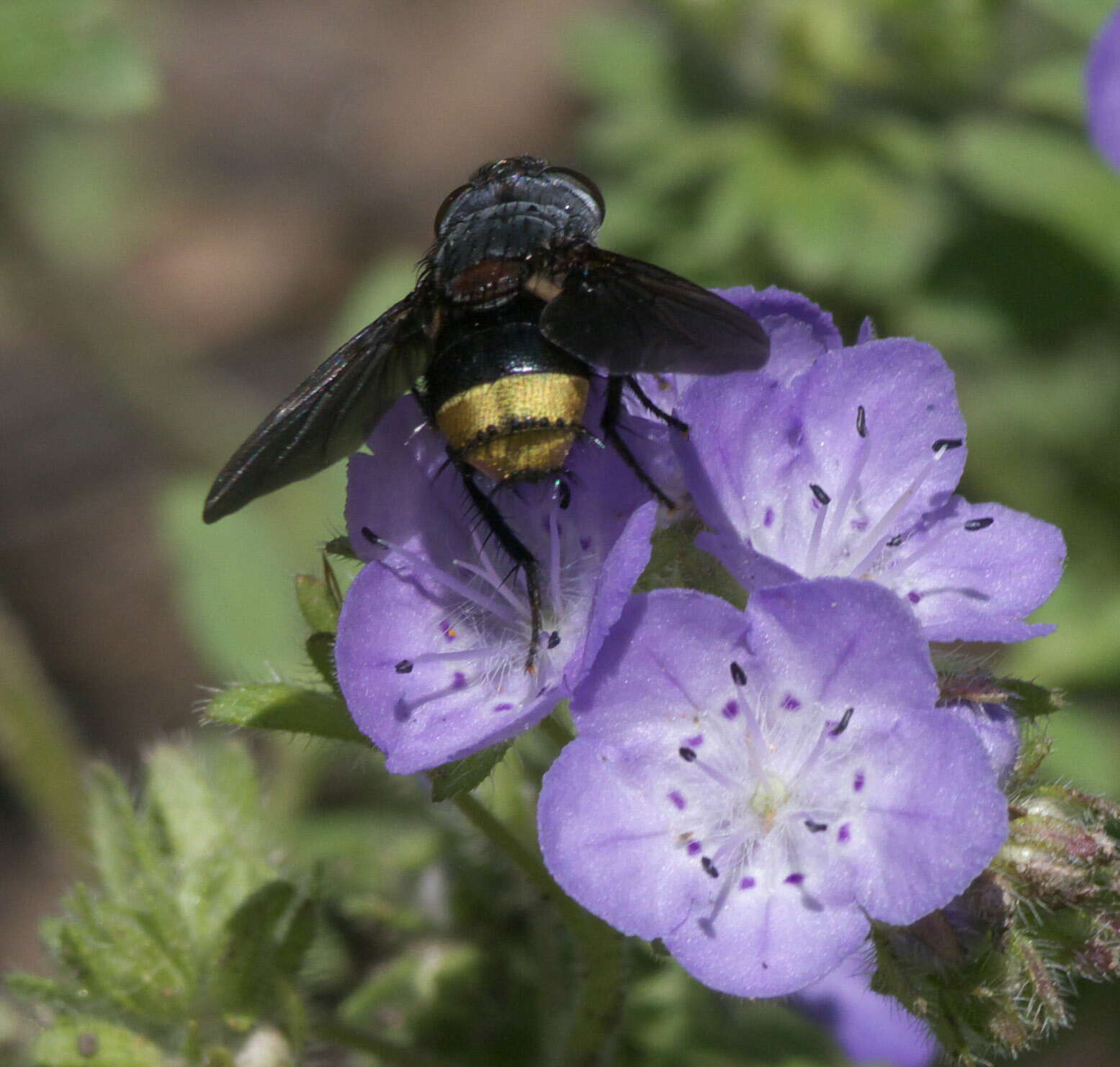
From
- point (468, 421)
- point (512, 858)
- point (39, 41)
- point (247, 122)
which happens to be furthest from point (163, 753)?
point (247, 122)

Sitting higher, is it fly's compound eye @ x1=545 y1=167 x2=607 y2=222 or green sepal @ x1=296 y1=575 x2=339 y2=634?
fly's compound eye @ x1=545 y1=167 x2=607 y2=222

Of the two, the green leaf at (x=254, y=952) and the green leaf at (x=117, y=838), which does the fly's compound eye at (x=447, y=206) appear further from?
the green leaf at (x=117, y=838)

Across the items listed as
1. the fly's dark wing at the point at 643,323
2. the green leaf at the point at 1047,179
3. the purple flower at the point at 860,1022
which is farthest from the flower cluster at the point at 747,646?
the green leaf at the point at 1047,179

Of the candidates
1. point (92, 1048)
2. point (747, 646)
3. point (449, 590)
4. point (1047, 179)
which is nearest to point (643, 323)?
point (747, 646)

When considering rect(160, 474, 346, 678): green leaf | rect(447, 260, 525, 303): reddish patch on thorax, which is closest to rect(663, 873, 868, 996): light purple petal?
rect(447, 260, 525, 303): reddish patch on thorax

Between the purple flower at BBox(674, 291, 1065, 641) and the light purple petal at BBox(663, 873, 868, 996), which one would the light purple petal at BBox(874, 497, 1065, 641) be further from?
the light purple petal at BBox(663, 873, 868, 996)

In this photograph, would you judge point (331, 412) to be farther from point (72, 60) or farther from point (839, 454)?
point (72, 60)

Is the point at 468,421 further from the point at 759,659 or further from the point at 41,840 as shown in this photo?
the point at 41,840
